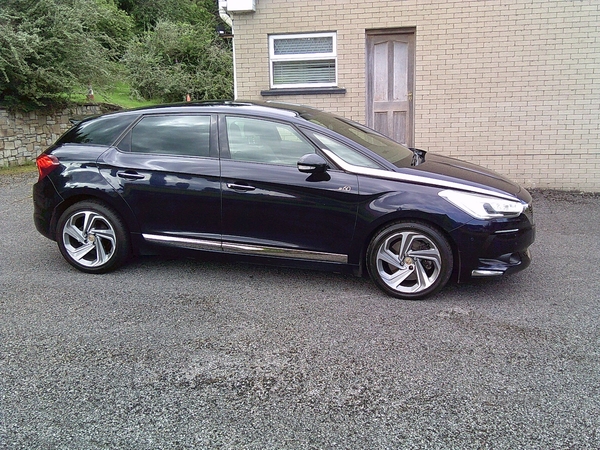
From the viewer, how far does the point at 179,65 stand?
2355 centimetres

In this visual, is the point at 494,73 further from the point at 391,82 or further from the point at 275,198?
the point at 275,198

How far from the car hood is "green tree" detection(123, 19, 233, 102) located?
63.3 ft

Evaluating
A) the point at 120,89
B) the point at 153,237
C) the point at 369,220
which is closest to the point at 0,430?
the point at 153,237

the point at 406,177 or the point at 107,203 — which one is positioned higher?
the point at 406,177

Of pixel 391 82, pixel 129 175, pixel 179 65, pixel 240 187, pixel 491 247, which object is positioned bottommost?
pixel 491 247

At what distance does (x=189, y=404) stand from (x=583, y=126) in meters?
8.37

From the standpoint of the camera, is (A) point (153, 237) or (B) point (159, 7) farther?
(B) point (159, 7)

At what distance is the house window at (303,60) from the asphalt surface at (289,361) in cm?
529

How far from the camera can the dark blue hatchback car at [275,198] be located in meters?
4.38

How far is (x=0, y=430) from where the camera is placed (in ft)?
8.97

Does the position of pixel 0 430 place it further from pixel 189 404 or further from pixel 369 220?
pixel 369 220

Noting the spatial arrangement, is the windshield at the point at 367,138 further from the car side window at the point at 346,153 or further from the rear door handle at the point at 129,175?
the rear door handle at the point at 129,175

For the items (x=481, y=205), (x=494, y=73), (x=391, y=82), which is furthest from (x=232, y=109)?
(x=494, y=73)

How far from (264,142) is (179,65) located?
2036cm
